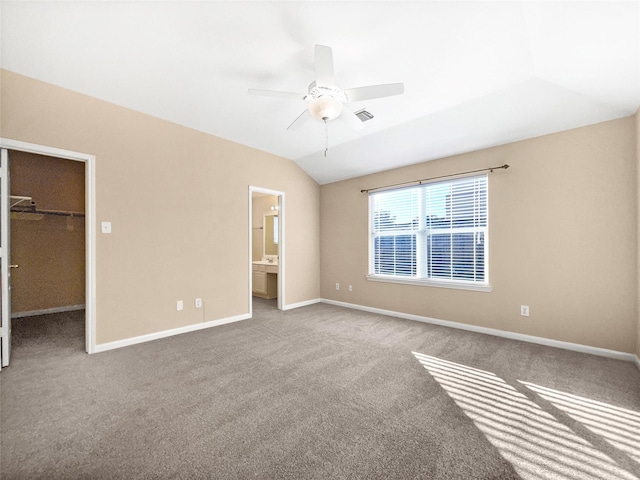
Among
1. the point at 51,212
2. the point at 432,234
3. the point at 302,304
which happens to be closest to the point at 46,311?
the point at 51,212

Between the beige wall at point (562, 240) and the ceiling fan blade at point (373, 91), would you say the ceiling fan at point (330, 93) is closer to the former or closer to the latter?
the ceiling fan blade at point (373, 91)

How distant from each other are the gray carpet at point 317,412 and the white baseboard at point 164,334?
14cm

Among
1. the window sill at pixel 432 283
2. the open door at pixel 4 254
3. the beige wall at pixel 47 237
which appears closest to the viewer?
the open door at pixel 4 254

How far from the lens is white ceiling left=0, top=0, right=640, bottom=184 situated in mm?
1942

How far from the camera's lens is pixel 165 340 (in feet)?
11.4

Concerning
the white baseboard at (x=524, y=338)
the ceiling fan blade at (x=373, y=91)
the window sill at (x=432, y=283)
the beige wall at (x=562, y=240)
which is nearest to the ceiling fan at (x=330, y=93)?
the ceiling fan blade at (x=373, y=91)

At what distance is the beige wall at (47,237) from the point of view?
4.82 metres

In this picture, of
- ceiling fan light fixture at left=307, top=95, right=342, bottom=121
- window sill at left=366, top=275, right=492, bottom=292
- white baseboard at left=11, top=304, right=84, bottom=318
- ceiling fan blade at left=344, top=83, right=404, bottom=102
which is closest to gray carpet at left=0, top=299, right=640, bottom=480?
window sill at left=366, top=275, right=492, bottom=292

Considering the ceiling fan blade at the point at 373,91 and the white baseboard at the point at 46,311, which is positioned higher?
the ceiling fan blade at the point at 373,91

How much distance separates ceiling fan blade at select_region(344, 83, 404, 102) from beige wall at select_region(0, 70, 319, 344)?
101 inches

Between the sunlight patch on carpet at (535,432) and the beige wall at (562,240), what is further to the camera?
the beige wall at (562,240)

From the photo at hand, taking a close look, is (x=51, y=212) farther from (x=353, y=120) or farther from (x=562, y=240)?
(x=562, y=240)

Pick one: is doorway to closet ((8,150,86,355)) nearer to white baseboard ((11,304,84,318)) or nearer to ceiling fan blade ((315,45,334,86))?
white baseboard ((11,304,84,318))

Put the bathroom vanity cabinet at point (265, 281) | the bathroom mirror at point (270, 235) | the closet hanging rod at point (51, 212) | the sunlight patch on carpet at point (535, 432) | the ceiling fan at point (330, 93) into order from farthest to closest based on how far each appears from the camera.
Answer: the bathroom mirror at point (270, 235) → the bathroom vanity cabinet at point (265, 281) → the closet hanging rod at point (51, 212) → the ceiling fan at point (330, 93) → the sunlight patch on carpet at point (535, 432)
